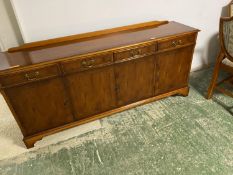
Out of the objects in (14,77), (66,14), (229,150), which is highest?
(66,14)

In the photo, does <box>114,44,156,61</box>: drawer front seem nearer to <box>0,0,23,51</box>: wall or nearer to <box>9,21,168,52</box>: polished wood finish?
<box>9,21,168,52</box>: polished wood finish

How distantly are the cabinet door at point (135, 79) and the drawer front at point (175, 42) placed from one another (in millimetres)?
142

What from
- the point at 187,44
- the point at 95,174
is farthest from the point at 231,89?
the point at 95,174

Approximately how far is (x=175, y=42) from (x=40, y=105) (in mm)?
1379

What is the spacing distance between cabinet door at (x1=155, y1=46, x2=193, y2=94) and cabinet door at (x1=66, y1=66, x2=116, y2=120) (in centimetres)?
53

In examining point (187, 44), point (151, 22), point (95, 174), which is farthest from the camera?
point (151, 22)

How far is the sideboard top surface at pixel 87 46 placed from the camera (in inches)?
61.2

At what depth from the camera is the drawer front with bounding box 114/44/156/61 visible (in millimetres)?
1737

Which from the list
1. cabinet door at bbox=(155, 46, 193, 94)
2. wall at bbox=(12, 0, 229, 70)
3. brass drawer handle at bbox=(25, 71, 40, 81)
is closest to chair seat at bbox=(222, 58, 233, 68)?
cabinet door at bbox=(155, 46, 193, 94)

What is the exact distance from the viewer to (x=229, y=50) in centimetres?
191

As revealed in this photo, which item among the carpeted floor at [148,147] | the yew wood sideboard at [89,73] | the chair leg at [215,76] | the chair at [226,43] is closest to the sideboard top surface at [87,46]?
the yew wood sideboard at [89,73]

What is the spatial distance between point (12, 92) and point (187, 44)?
166cm

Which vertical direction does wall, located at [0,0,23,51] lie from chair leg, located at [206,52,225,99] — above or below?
above

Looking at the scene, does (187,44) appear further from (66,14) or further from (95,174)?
(95,174)
